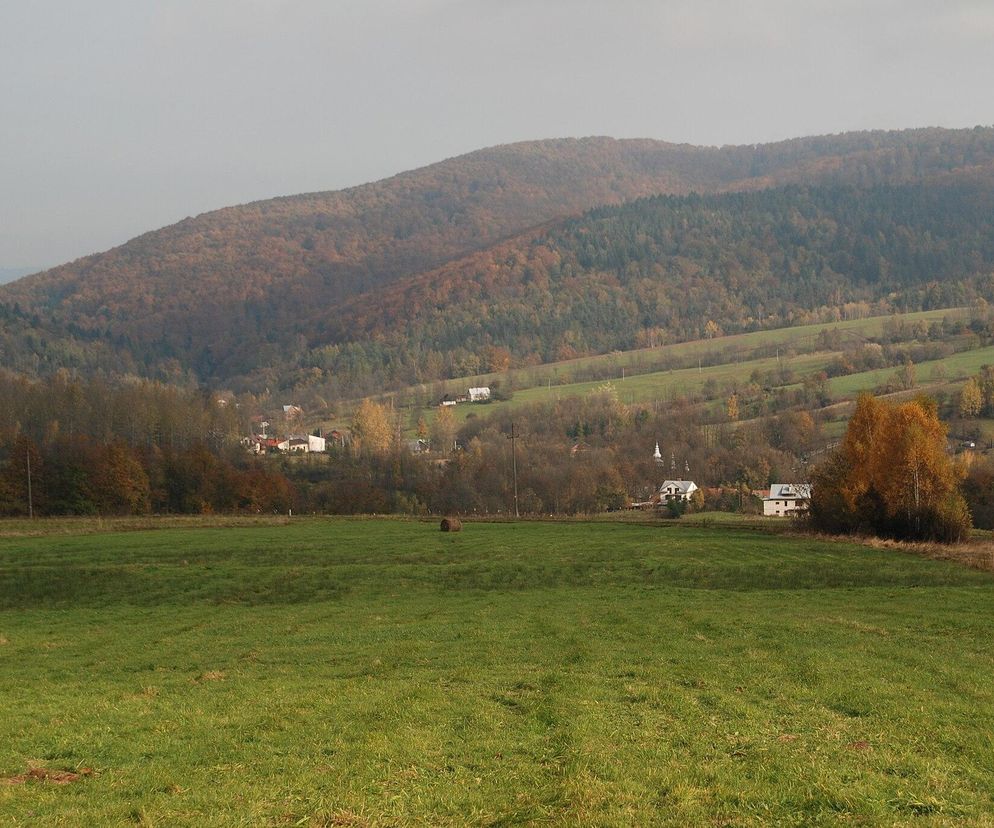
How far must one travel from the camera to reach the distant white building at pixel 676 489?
107938 millimetres

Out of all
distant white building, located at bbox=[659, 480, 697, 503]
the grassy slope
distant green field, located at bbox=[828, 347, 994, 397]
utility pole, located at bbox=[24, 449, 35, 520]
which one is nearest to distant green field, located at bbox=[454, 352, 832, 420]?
the grassy slope

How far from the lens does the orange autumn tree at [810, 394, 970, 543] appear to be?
52.2 metres

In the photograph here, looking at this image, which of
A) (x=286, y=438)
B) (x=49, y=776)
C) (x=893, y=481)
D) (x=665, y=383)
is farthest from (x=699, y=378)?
(x=49, y=776)

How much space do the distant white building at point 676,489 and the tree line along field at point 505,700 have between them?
69160mm

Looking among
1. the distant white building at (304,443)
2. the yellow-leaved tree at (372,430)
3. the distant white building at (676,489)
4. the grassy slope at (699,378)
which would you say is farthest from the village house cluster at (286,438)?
the distant white building at (676,489)

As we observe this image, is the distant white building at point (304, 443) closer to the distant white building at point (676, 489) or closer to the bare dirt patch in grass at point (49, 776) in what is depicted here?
the distant white building at point (676, 489)

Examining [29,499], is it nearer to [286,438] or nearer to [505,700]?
[286,438]

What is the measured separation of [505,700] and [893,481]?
4440 centimetres

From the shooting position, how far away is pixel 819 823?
9172 mm

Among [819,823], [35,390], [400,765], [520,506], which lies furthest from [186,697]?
[35,390]

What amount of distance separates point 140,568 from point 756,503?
82.5 m

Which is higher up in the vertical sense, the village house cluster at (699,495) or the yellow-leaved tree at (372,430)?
the yellow-leaved tree at (372,430)

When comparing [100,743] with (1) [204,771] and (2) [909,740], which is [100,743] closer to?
(1) [204,771]

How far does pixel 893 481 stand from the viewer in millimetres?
Answer: 54344
